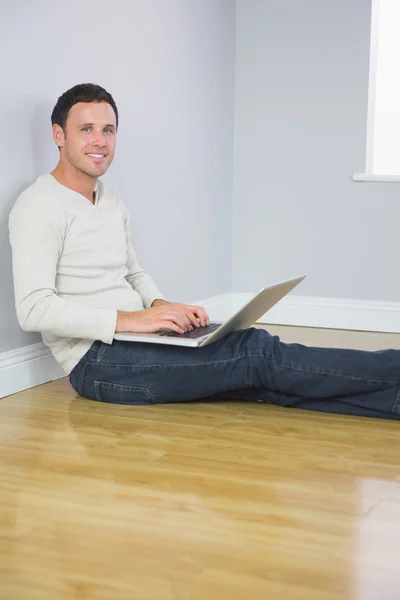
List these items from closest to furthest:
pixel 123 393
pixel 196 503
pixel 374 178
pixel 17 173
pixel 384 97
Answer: pixel 196 503 → pixel 123 393 → pixel 17 173 → pixel 374 178 → pixel 384 97

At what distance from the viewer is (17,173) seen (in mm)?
2770

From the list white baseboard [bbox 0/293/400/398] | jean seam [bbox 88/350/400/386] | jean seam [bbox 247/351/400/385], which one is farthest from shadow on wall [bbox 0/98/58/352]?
white baseboard [bbox 0/293/400/398]

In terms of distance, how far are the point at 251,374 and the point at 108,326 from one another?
42 centimetres

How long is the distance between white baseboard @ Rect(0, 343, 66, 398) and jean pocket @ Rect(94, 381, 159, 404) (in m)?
0.32

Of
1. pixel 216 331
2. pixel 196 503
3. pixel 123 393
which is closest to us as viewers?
pixel 196 503

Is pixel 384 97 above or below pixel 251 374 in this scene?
above

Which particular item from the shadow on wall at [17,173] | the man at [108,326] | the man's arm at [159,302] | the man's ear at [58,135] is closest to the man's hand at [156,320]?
the man at [108,326]

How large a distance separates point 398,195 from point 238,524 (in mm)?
2705

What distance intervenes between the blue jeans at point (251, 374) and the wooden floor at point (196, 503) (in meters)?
0.05

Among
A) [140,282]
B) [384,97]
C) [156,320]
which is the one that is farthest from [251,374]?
[384,97]

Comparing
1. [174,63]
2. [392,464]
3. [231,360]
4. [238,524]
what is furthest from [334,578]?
[174,63]

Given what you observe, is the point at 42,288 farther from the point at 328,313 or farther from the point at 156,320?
the point at 328,313

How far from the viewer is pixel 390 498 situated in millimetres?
1839

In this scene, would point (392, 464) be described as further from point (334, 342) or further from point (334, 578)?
point (334, 342)
